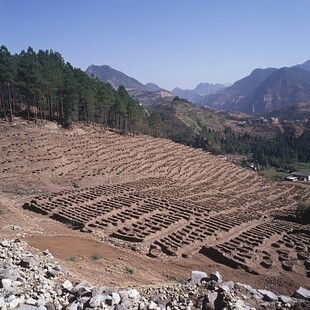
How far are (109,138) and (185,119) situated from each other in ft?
392

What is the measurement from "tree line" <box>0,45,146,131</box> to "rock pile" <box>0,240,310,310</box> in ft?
155

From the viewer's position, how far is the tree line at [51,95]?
54.9 metres

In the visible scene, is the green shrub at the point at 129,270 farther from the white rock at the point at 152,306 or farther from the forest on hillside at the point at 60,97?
the forest on hillside at the point at 60,97

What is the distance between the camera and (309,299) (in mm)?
12969

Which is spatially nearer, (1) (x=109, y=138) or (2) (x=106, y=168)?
(2) (x=106, y=168)

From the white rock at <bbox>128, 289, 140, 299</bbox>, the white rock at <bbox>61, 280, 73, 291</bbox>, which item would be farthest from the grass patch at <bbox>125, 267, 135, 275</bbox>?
the white rock at <bbox>128, 289, 140, 299</bbox>

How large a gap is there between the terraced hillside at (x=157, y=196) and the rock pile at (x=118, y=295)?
9431 millimetres

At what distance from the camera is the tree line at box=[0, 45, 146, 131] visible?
5488 centimetres

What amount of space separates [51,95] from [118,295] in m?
55.7

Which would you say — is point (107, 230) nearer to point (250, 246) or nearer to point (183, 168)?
point (250, 246)

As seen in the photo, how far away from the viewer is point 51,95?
61906 mm

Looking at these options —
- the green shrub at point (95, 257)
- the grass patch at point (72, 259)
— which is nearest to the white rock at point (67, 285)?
the grass patch at point (72, 259)

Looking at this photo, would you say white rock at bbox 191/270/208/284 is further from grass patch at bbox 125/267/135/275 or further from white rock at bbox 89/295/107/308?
grass patch at bbox 125/267/135/275

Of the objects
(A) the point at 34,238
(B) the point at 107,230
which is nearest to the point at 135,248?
(B) the point at 107,230
